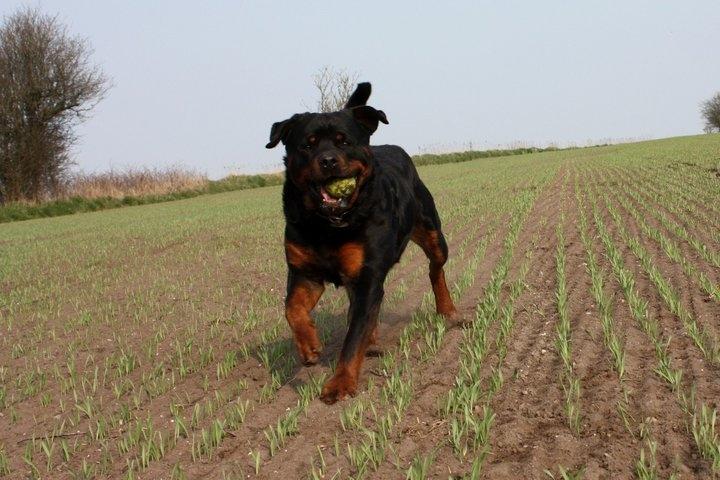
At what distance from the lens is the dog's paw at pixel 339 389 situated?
340 cm

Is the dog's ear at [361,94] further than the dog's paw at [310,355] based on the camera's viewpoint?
Yes

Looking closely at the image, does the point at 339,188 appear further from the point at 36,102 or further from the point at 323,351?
the point at 36,102

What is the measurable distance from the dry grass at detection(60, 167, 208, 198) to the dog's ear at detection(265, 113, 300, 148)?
2997 cm

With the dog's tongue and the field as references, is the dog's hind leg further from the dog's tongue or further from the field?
the dog's tongue

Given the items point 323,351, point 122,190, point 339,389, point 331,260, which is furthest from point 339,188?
point 122,190

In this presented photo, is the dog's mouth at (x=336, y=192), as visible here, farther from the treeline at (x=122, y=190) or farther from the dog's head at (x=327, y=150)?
the treeline at (x=122, y=190)

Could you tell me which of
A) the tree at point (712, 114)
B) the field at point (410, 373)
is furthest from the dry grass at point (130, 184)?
the tree at point (712, 114)

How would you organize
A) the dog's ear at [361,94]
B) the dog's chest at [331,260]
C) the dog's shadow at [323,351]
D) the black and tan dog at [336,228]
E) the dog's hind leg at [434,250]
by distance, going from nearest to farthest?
the black and tan dog at [336,228] → the dog's chest at [331,260] → the dog's shadow at [323,351] → the dog's ear at [361,94] → the dog's hind leg at [434,250]

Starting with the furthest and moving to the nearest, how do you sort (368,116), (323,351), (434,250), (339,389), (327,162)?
(434,250) < (323,351) < (368,116) < (327,162) < (339,389)

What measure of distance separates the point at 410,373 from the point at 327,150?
1289mm

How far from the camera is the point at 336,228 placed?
366cm

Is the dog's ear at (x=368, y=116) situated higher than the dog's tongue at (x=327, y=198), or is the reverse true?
the dog's ear at (x=368, y=116)

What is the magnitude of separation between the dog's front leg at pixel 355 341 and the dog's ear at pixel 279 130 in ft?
3.19

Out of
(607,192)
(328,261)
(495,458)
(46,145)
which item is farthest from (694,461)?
(46,145)
